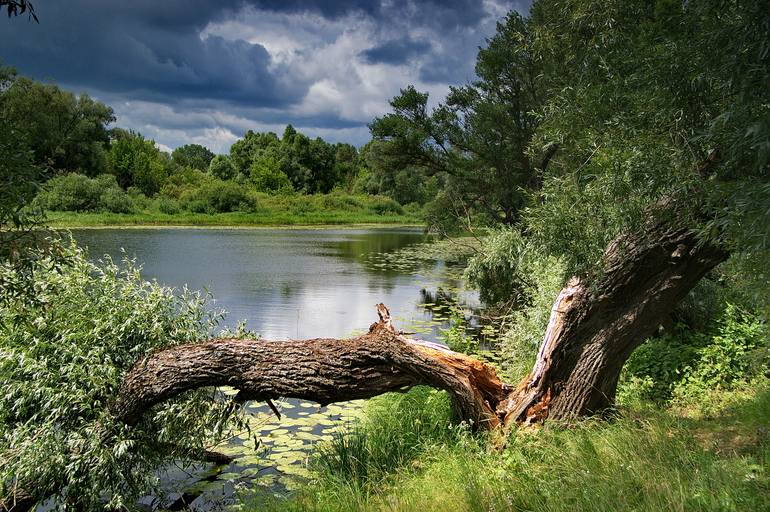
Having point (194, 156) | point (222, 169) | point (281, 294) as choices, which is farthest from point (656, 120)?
point (194, 156)

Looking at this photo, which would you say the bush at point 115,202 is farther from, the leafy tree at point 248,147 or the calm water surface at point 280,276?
the leafy tree at point 248,147

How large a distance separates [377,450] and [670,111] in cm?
382

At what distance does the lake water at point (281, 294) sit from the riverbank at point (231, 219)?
202 inches

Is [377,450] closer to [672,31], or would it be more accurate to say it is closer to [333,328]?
[672,31]

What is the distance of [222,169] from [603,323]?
224 feet

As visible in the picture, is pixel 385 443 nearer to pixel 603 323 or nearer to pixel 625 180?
pixel 603 323

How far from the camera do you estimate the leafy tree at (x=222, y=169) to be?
6956 centimetres

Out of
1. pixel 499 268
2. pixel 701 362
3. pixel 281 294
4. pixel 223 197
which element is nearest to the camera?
pixel 701 362

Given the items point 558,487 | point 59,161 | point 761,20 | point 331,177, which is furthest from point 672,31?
point 331,177

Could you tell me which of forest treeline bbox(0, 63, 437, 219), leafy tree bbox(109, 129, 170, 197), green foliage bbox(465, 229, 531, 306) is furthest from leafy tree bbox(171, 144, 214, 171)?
green foliage bbox(465, 229, 531, 306)

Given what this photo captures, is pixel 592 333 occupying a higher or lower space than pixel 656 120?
lower

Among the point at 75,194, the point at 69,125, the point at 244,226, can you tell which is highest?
the point at 69,125

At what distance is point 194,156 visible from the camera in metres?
92.4

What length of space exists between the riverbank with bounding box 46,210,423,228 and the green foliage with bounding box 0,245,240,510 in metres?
35.0
